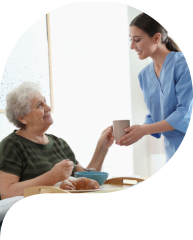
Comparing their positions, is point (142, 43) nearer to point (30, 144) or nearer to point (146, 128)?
point (146, 128)

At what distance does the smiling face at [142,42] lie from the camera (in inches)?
18.4

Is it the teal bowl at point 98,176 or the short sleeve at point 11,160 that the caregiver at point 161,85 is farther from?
the short sleeve at point 11,160

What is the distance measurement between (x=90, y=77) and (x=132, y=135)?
0.18 meters

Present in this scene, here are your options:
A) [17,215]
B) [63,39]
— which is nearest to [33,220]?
[17,215]

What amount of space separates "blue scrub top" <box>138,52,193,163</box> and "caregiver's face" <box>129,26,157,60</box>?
26 mm

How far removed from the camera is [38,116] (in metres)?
0.58

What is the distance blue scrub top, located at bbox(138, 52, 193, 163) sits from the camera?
43 cm

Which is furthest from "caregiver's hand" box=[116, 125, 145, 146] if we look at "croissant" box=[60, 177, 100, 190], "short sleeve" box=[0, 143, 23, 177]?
"short sleeve" box=[0, 143, 23, 177]

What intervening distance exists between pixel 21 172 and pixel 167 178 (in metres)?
0.36

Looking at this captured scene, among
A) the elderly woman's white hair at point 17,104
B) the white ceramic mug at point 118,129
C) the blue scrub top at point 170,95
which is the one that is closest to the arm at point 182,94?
the blue scrub top at point 170,95

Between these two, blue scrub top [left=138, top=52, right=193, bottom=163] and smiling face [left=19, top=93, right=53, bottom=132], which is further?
smiling face [left=19, top=93, right=53, bottom=132]

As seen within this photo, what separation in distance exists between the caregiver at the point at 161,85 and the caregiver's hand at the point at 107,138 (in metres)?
0.03

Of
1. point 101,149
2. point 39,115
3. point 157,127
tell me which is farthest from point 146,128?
point 39,115

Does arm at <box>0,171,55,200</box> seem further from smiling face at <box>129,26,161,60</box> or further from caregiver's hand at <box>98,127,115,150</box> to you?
smiling face at <box>129,26,161,60</box>
